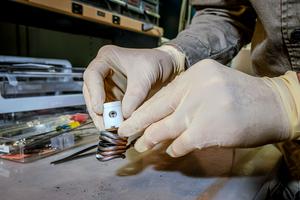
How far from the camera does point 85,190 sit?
15.9 inches

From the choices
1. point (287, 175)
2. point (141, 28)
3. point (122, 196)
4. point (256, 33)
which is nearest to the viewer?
point (122, 196)

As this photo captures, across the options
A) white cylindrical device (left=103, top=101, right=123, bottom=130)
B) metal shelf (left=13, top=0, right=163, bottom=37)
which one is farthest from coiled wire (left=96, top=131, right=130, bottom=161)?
metal shelf (left=13, top=0, right=163, bottom=37)

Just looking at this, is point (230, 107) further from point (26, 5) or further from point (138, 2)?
point (138, 2)

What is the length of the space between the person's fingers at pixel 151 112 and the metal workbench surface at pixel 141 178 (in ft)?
0.26

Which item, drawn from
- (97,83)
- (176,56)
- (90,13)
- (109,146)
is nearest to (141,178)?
(109,146)

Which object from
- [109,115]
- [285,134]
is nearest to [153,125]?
[109,115]

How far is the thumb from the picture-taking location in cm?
50

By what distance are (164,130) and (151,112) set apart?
0.04m

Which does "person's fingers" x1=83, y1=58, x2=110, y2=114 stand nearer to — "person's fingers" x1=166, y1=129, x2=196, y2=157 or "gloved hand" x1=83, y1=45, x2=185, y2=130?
"gloved hand" x1=83, y1=45, x2=185, y2=130

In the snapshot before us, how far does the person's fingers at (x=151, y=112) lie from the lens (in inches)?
17.9

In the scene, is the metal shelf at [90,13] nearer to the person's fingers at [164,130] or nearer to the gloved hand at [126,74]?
the gloved hand at [126,74]

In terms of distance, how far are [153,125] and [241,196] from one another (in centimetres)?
17

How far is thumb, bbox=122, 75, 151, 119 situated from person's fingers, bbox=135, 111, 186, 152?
6 cm

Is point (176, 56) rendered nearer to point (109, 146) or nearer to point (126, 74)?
point (126, 74)
